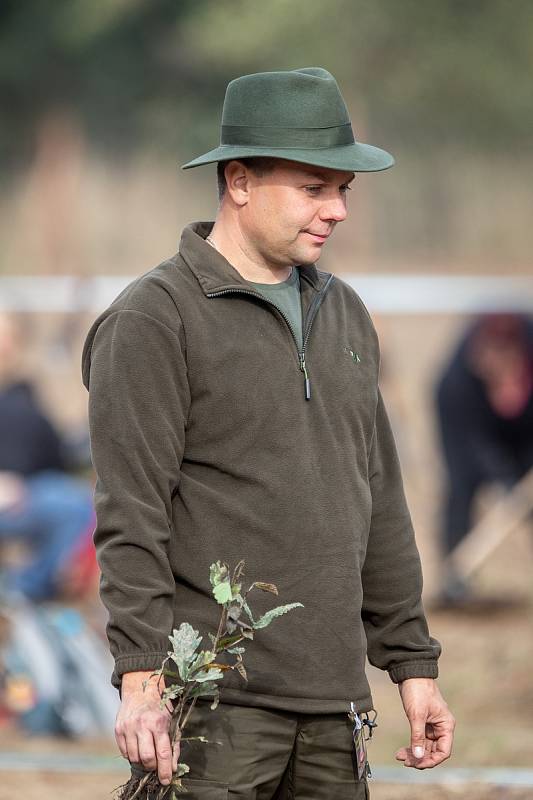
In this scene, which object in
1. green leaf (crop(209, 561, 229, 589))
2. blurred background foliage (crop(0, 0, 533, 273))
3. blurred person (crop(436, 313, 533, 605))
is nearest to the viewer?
green leaf (crop(209, 561, 229, 589))

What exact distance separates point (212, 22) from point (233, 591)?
73.7 feet

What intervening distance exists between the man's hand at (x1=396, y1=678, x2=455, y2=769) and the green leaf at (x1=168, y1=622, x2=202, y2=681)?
604 millimetres

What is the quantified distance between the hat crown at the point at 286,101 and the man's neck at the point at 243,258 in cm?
22

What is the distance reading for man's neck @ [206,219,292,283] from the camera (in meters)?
2.71

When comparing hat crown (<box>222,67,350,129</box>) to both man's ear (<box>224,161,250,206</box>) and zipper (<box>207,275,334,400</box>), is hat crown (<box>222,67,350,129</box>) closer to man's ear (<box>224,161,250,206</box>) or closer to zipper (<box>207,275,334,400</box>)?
man's ear (<box>224,161,250,206</box>)

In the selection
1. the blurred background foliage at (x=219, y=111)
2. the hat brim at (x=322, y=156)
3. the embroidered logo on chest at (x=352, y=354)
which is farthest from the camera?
the blurred background foliage at (x=219, y=111)

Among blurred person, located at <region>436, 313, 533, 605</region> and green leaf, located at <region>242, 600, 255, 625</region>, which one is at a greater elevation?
green leaf, located at <region>242, 600, 255, 625</region>

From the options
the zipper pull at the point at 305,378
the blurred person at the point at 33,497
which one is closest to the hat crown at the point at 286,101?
the zipper pull at the point at 305,378

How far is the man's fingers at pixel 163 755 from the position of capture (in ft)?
7.70

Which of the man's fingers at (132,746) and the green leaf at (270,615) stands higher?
the green leaf at (270,615)

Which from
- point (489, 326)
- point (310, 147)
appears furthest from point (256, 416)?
point (489, 326)

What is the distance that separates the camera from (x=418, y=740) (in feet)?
9.19

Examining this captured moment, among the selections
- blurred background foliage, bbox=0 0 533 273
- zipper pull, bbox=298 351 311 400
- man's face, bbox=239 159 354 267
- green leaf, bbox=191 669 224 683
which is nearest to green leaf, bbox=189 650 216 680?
green leaf, bbox=191 669 224 683

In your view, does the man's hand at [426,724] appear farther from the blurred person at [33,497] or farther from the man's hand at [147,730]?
the blurred person at [33,497]
